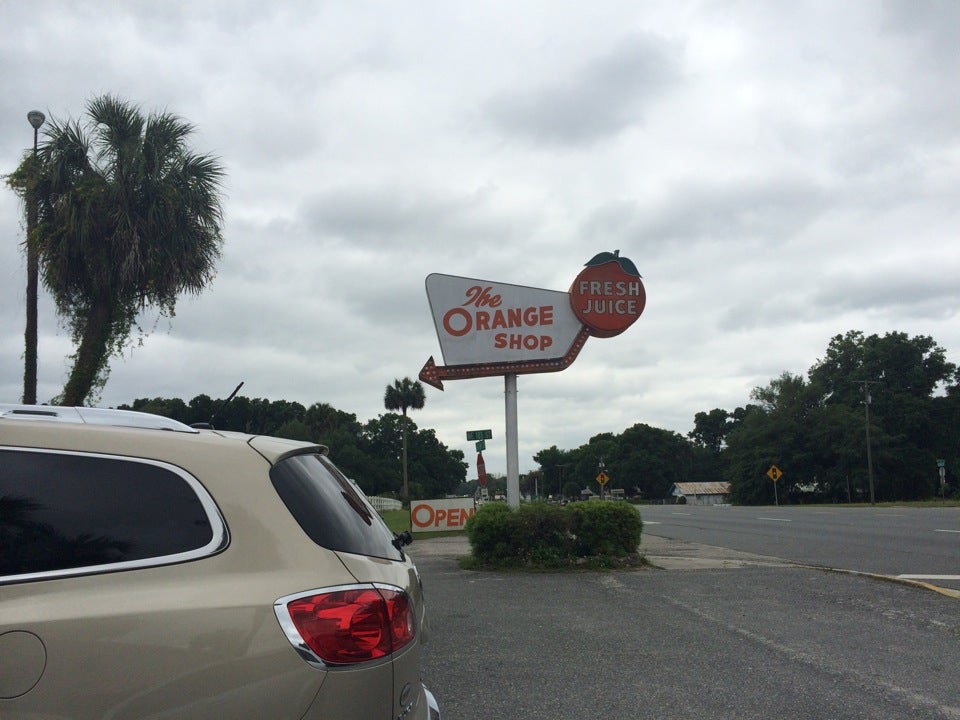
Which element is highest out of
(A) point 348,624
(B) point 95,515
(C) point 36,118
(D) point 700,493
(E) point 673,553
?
(C) point 36,118

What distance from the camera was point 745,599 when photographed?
29.6ft

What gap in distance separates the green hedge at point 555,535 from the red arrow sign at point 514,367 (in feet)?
11.3

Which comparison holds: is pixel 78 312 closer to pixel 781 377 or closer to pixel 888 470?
pixel 888 470

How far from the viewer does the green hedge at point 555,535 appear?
1230 cm

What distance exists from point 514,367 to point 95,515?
12954 millimetres

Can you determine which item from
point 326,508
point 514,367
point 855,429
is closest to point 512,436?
point 514,367

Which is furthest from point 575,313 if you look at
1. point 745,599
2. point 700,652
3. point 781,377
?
point 781,377

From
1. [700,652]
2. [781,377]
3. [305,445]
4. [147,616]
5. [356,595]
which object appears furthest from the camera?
[781,377]

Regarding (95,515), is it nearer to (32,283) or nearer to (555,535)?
(555,535)

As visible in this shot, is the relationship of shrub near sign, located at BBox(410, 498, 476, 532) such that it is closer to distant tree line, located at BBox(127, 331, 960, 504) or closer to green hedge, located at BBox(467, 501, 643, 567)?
green hedge, located at BBox(467, 501, 643, 567)

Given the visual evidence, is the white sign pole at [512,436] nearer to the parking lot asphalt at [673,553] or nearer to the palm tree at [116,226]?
the parking lot asphalt at [673,553]

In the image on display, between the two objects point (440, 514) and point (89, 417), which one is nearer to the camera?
point (89, 417)

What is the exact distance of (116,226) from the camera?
16.5 m

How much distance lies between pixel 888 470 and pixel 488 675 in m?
71.8
